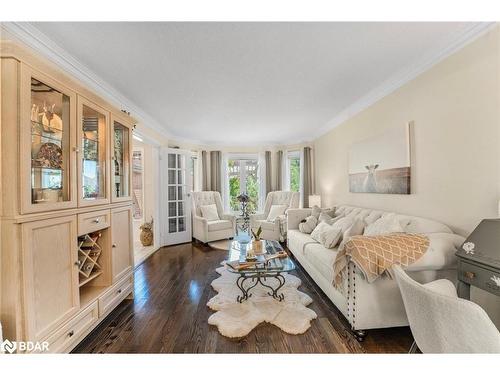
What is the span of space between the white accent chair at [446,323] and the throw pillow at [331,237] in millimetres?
1408

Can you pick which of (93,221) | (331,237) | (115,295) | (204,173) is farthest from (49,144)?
(204,173)

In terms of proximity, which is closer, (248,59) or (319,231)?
(248,59)

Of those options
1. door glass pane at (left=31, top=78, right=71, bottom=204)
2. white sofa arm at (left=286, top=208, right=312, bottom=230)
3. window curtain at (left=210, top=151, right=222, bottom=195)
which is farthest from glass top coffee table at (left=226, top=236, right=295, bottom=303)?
window curtain at (left=210, top=151, right=222, bottom=195)

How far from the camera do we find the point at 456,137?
1.93m

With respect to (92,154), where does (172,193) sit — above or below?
below

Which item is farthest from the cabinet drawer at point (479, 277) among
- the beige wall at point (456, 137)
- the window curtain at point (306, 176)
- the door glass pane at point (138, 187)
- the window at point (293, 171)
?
the door glass pane at point (138, 187)

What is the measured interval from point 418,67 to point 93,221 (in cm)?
351

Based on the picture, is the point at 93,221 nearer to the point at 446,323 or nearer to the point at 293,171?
the point at 446,323

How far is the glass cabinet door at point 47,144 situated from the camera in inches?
51.8

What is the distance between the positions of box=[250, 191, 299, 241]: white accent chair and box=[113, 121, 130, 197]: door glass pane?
3176 millimetres

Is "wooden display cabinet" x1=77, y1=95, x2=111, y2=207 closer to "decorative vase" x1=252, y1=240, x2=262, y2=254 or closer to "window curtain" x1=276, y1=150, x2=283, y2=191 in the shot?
"decorative vase" x1=252, y1=240, x2=262, y2=254

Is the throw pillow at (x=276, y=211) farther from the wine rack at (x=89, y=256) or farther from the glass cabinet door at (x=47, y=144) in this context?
the glass cabinet door at (x=47, y=144)

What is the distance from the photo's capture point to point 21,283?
1276mm

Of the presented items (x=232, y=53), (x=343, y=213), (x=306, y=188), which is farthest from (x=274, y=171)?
(x=232, y=53)
